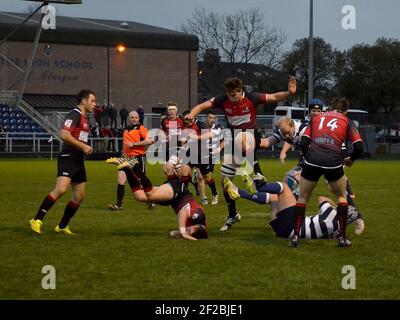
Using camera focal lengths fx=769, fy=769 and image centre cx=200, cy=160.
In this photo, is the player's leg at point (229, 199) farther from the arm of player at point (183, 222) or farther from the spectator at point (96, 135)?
the spectator at point (96, 135)

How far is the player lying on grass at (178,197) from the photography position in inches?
449

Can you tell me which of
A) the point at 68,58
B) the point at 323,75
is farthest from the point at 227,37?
the point at 68,58

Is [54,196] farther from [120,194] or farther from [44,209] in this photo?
[120,194]

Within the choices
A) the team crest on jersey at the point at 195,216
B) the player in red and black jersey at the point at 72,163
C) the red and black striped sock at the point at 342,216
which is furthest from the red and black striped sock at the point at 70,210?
the red and black striped sock at the point at 342,216

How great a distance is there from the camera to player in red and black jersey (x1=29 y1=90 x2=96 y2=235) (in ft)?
38.6

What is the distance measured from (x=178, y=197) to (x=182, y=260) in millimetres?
2231

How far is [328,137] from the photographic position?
1045 cm

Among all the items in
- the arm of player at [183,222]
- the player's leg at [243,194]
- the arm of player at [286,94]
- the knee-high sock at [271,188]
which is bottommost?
the arm of player at [183,222]

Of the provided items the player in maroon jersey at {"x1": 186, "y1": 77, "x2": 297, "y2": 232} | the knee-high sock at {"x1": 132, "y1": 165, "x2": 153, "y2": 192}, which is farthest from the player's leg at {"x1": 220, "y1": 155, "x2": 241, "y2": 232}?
the knee-high sock at {"x1": 132, "y1": 165, "x2": 153, "y2": 192}

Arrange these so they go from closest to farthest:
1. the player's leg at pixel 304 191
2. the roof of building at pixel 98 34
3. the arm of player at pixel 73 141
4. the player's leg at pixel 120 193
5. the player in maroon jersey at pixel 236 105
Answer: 1. the player's leg at pixel 304 191
2. the arm of player at pixel 73 141
3. the player in maroon jersey at pixel 236 105
4. the player's leg at pixel 120 193
5. the roof of building at pixel 98 34

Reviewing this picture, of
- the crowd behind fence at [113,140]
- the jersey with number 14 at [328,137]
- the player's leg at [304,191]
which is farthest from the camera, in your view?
the crowd behind fence at [113,140]

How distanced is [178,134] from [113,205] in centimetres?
211

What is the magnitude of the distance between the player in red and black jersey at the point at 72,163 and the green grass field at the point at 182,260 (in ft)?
1.12

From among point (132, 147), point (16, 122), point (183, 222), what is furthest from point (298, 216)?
point (16, 122)
